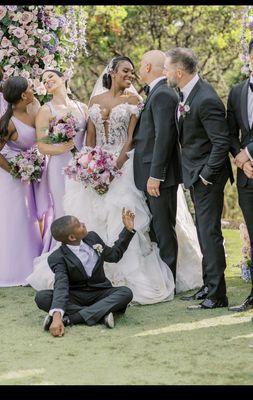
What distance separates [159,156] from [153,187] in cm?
27

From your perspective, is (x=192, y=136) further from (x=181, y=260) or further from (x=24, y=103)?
(x=24, y=103)

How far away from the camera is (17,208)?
26.1 feet

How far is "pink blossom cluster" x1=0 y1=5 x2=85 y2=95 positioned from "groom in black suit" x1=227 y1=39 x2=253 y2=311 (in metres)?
2.40

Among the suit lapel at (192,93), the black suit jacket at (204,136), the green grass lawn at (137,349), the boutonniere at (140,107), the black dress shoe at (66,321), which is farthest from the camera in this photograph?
the boutonniere at (140,107)

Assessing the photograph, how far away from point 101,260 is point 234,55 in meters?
9.32

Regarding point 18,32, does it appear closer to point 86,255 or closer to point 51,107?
point 51,107

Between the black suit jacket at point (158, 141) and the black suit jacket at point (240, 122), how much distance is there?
65 cm

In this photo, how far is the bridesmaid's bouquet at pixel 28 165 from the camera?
766 cm

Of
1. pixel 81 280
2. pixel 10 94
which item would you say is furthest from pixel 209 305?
pixel 10 94

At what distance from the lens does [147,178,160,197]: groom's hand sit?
22.5 feet

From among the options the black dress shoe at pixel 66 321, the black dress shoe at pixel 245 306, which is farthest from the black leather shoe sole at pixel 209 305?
the black dress shoe at pixel 66 321

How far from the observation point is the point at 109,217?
708cm

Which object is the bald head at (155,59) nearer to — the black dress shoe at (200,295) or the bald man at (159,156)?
the bald man at (159,156)

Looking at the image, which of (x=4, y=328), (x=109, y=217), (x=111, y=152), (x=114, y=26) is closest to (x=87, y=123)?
(x=111, y=152)
